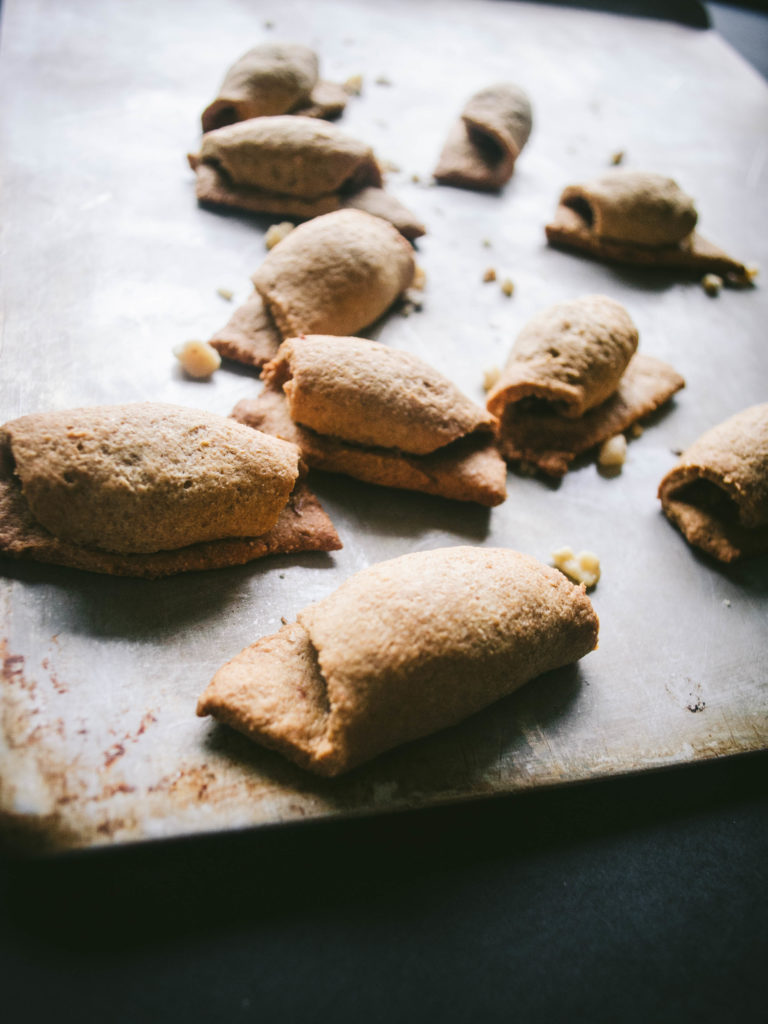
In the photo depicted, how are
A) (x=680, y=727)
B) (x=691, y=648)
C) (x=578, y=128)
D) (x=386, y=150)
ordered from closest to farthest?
1. (x=680, y=727)
2. (x=691, y=648)
3. (x=386, y=150)
4. (x=578, y=128)

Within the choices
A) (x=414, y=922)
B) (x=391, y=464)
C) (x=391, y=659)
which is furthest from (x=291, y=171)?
(x=414, y=922)

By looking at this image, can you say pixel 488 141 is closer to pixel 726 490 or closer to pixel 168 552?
pixel 726 490

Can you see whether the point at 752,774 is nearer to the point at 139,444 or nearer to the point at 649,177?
the point at 139,444

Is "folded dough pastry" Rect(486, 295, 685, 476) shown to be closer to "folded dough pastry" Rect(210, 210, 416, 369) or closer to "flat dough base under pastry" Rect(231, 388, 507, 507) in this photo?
"flat dough base under pastry" Rect(231, 388, 507, 507)

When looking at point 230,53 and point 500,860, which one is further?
point 230,53

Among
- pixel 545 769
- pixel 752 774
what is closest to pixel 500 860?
pixel 545 769

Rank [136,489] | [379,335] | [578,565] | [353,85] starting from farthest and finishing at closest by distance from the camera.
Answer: [353,85]
[379,335]
[578,565]
[136,489]
